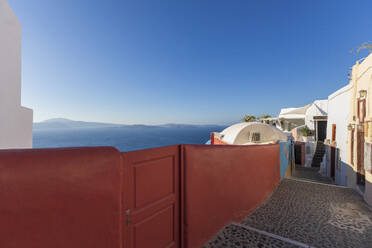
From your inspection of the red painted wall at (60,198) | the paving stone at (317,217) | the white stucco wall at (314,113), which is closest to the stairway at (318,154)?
the white stucco wall at (314,113)

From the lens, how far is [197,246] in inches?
118

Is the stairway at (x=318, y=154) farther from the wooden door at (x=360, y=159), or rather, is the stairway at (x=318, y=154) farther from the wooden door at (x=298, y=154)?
the wooden door at (x=360, y=159)

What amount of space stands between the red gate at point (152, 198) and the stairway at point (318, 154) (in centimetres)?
2417

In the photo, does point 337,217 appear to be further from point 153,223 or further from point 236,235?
point 153,223

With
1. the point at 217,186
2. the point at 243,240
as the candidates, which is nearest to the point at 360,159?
the point at 243,240

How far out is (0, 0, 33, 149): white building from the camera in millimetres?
4371

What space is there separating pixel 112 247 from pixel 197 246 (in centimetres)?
178

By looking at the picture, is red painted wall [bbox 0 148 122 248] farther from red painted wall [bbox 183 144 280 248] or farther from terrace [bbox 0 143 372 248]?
red painted wall [bbox 183 144 280 248]

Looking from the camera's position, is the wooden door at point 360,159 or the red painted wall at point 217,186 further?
the wooden door at point 360,159

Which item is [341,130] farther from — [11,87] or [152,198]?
[11,87]

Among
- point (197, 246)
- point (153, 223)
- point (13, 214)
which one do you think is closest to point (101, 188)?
point (13, 214)

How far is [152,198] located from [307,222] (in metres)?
4.21

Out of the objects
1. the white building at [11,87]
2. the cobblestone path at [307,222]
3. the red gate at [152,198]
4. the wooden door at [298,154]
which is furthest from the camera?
the wooden door at [298,154]

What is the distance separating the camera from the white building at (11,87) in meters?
4.37
